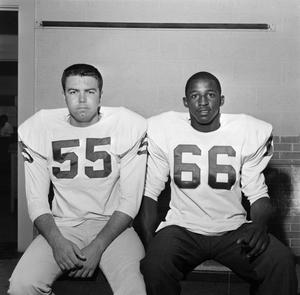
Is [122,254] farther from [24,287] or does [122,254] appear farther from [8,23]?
[8,23]

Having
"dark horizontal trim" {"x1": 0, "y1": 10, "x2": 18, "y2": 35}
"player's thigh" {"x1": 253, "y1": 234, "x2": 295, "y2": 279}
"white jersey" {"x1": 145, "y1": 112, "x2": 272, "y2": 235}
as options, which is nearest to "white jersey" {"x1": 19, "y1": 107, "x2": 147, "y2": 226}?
"white jersey" {"x1": 145, "y1": 112, "x2": 272, "y2": 235}

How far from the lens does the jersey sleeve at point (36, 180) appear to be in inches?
110

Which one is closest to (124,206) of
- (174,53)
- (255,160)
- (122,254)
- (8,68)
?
(122,254)

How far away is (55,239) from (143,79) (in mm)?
1994

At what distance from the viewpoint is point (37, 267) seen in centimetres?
248

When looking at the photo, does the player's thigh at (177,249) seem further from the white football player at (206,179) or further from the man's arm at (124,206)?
the man's arm at (124,206)

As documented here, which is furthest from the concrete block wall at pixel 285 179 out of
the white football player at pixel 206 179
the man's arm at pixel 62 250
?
the man's arm at pixel 62 250

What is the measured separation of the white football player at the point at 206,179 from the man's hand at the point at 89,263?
0.83 feet

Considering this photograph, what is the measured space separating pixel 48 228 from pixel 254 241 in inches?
39.0

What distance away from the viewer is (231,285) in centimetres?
379

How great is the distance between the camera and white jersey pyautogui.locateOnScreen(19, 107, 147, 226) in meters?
2.76

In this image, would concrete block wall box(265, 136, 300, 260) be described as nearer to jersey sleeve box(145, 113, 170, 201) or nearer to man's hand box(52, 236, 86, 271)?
jersey sleeve box(145, 113, 170, 201)

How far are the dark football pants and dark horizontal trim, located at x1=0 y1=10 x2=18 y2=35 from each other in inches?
167

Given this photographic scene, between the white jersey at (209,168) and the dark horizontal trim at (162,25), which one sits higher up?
the dark horizontal trim at (162,25)
